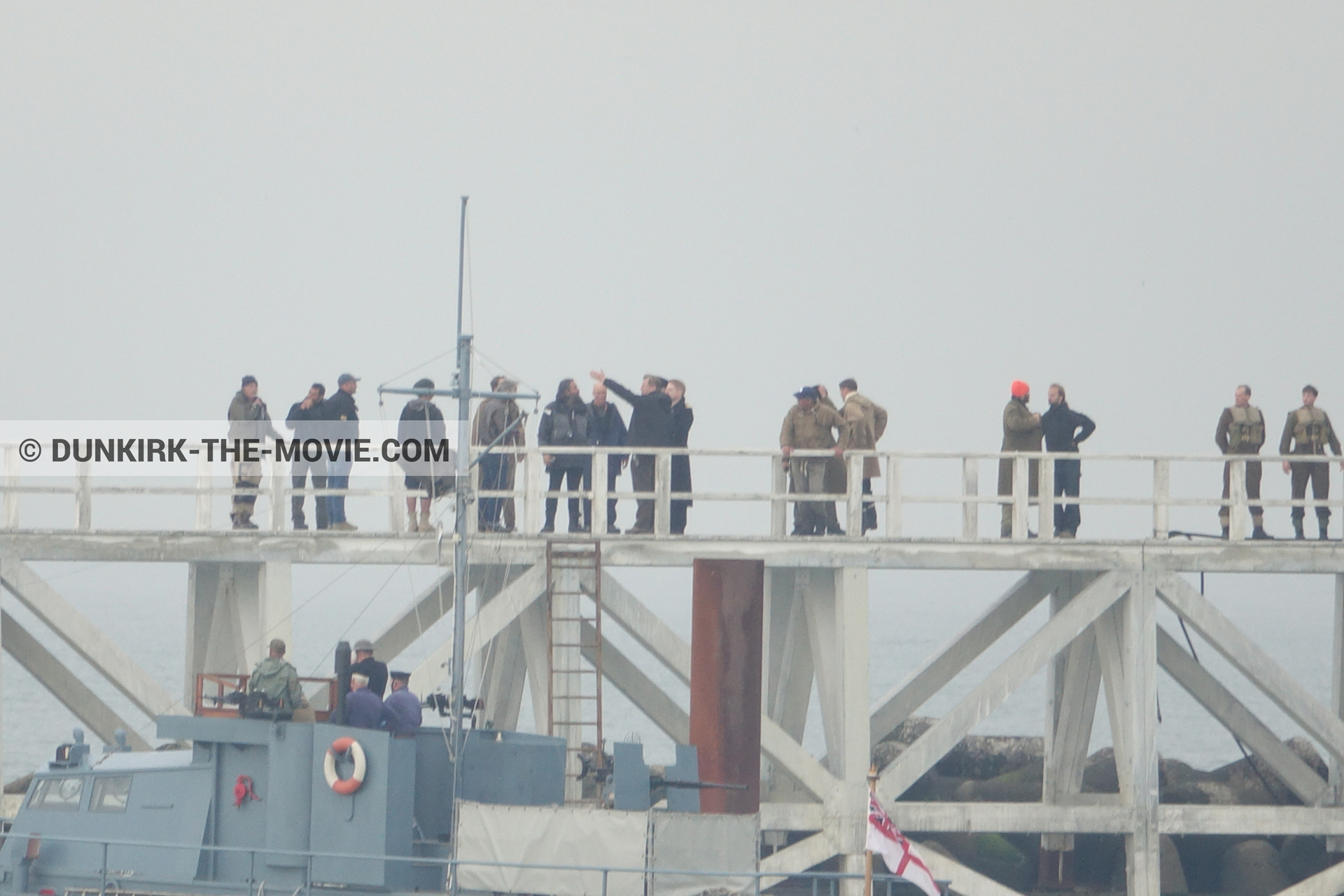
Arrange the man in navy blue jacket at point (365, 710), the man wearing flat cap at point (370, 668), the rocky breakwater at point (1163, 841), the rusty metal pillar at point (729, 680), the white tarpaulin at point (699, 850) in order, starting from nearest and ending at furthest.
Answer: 1. the white tarpaulin at point (699, 850)
2. the man in navy blue jacket at point (365, 710)
3. the man wearing flat cap at point (370, 668)
4. the rusty metal pillar at point (729, 680)
5. the rocky breakwater at point (1163, 841)

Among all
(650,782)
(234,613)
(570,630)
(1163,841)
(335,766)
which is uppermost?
(234,613)

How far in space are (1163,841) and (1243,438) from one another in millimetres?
6535

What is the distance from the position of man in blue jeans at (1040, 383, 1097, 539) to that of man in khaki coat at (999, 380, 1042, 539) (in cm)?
21

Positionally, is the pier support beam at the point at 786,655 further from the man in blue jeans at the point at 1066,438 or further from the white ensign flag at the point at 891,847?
the white ensign flag at the point at 891,847

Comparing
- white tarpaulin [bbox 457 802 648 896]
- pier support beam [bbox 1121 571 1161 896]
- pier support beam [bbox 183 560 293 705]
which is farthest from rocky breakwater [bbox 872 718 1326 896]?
white tarpaulin [bbox 457 802 648 896]

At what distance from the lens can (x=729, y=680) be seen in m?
23.8

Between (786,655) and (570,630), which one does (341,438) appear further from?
(786,655)

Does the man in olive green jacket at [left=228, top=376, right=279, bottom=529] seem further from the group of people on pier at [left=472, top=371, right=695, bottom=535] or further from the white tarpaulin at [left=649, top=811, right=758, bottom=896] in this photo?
the white tarpaulin at [left=649, top=811, right=758, bottom=896]

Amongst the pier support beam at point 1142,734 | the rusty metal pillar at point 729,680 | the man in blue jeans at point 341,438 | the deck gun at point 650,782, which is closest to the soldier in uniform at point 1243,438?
the pier support beam at point 1142,734

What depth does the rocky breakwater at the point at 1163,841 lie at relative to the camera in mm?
29188

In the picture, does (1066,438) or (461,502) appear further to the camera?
(1066,438)

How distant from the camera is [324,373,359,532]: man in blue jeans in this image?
24.9 m

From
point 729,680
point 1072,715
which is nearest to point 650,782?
point 729,680

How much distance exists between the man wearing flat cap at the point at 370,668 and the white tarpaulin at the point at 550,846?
76.0 inches
